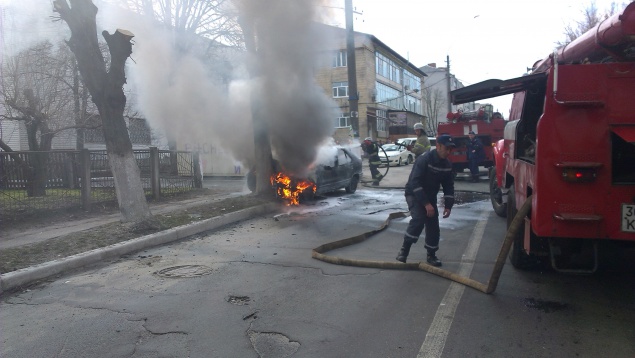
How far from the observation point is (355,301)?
436 centimetres

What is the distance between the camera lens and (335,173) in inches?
500

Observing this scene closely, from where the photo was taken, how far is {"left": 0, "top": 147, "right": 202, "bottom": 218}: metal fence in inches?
352

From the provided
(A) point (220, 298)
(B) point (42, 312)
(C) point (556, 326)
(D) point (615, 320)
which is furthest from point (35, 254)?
(D) point (615, 320)

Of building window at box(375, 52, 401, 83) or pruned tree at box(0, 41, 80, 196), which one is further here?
building window at box(375, 52, 401, 83)

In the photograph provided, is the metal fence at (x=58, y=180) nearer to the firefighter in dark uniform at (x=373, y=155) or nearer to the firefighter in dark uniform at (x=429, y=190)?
the firefighter in dark uniform at (x=373, y=155)

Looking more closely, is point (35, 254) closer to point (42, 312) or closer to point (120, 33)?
point (42, 312)

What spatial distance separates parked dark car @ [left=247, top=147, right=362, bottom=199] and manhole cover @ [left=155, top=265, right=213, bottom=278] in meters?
6.18

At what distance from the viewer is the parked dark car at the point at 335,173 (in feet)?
39.1

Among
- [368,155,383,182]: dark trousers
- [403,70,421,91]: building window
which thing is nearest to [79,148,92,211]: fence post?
[368,155,383,182]: dark trousers

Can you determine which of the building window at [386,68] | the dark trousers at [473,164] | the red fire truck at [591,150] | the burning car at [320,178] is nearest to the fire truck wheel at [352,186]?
the burning car at [320,178]

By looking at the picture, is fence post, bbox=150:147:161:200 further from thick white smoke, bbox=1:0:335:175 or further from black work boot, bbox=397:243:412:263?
black work boot, bbox=397:243:412:263

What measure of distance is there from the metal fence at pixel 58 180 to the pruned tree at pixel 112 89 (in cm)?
239

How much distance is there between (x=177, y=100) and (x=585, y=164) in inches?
430

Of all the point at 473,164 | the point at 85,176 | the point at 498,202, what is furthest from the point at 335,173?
the point at 85,176
